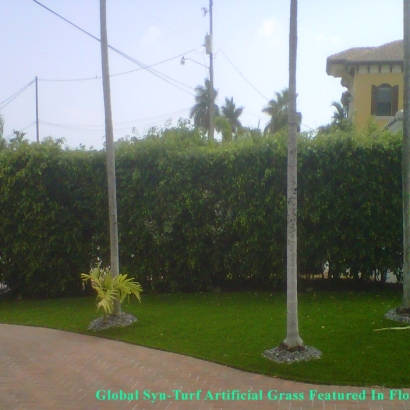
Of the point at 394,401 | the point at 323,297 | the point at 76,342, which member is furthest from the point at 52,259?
the point at 394,401

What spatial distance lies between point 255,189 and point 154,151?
2.38 m

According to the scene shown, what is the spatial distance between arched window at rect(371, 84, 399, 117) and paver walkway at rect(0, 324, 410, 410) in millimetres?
18925

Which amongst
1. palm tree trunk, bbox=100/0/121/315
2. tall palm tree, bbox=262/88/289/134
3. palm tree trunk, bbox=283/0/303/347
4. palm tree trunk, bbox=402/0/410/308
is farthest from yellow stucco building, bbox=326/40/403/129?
tall palm tree, bbox=262/88/289/134

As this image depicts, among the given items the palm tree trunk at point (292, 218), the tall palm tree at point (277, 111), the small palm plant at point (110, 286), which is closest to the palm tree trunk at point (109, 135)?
the small palm plant at point (110, 286)

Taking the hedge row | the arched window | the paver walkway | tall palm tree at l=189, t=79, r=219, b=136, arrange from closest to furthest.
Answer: the paver walkway, the hedge row, the arched window, tall palm tree at l=189, t=79, r=219, b=136

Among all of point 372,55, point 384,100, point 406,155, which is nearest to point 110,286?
point 406,155

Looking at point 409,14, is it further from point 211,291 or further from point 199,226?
point 211,291

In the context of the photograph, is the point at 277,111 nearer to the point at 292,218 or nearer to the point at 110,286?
the point at 110,286

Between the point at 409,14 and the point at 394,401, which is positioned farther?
the point at 409,14

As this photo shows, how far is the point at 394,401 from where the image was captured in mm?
5109

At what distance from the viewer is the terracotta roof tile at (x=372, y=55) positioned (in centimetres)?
Result: 2280

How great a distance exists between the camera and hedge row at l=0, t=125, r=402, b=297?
10.4m

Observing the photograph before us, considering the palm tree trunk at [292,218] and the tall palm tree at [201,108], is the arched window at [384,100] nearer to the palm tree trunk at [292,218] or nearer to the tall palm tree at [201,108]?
the palm tree trunk at [292,218]

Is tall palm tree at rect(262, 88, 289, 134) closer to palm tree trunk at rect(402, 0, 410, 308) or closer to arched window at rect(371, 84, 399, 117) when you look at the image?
arched window at rect(371, 84, 399, 117)
